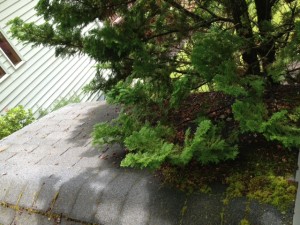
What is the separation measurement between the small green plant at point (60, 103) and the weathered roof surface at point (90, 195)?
4.02 metres

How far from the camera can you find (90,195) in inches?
90.7

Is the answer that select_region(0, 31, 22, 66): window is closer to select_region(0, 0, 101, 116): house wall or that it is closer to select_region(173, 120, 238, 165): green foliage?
select_region(0, 0, 101, 116): house wall

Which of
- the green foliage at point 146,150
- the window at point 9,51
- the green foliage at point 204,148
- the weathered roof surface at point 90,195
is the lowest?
the weathered roof surface at point 90,195

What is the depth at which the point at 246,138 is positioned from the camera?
233 cm

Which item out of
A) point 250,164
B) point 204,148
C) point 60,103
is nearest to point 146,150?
point 204,148

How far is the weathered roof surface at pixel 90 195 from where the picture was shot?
71.7 inches

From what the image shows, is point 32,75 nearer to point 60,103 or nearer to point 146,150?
point 60,103

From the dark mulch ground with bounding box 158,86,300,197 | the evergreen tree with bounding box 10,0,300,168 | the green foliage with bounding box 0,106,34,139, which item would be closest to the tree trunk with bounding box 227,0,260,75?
the evergreen tree with bounding box 10,0,300,168

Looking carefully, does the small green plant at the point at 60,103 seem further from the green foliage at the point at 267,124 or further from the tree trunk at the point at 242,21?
the green foliage at the point at 267,124

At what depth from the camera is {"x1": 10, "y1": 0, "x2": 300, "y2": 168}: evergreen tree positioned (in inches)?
67.4

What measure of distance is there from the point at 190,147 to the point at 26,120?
20.1ft

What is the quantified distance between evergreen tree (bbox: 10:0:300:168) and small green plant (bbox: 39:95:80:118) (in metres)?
4.80

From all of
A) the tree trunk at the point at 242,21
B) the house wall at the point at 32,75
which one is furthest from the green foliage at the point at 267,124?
the house wall at the point at 32,75

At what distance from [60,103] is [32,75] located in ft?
3.49
